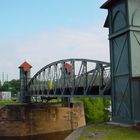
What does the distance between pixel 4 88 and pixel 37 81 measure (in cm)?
8667

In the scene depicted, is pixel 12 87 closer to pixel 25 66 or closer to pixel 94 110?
pixel 25 66

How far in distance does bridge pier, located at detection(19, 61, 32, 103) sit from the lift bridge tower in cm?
3637

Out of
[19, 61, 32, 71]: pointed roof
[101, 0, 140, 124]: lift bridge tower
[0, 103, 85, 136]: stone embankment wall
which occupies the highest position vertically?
[19, 61, 32, 71]: pointed roof

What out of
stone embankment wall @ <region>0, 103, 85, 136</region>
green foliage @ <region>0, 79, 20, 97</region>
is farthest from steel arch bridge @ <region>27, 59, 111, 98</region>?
green foliage @ <region>0, 79, 20, 97</region>

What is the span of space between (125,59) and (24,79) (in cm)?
4005

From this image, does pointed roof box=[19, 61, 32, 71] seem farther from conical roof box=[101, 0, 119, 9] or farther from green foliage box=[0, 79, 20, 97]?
green foliage box=[0, 79, 20, 97]

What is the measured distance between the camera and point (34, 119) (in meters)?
44.7

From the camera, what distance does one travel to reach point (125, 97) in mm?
18891

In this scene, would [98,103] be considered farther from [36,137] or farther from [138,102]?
[138,102]

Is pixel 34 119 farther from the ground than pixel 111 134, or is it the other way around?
pixel 111 134

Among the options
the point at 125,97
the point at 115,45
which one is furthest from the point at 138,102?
the point at 115,45

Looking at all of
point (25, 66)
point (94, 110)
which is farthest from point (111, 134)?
point (25, 66)

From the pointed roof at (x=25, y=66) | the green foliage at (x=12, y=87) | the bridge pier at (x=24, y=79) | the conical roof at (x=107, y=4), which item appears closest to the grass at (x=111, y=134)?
the conical roof at (x=107, y=4)

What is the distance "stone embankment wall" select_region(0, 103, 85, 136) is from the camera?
4369 centimetres
